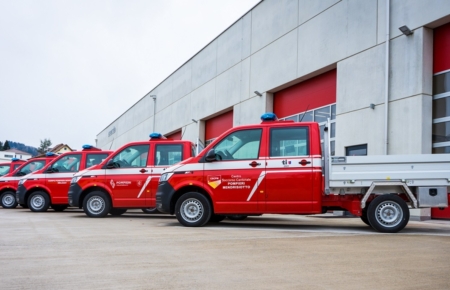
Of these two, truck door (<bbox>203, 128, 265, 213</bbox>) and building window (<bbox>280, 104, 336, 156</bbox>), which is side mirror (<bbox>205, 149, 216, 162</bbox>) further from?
building window (<bbox>280, 104, 336, 156</bbox>)

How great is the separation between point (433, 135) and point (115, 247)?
9.57 meters

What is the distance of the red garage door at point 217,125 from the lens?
25094 mm

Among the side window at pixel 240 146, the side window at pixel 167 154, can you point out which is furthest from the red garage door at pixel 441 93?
the side window at pixel 167 154

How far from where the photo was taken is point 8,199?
1792cm

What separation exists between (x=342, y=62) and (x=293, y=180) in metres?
8.00

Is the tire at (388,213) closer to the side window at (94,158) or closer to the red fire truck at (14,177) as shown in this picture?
the side window at (94,158)

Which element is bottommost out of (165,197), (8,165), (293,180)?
(165,197)

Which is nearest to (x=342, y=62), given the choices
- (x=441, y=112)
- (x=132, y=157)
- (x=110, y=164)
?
(x=441, y=112)

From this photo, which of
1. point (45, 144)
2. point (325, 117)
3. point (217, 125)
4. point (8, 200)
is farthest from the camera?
point (45, 144)

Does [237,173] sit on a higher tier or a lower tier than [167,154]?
lower

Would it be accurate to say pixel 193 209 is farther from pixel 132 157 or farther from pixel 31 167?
pixel 31 167

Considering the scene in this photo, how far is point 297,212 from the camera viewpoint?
906 centimetres

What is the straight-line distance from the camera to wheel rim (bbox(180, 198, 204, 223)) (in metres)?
9.61

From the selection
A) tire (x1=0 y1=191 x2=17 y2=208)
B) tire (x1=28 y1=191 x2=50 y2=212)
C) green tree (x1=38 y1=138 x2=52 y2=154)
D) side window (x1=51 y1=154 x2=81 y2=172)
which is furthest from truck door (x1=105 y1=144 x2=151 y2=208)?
green tree (x1=38 y1=138 x2=52 y2=154)
